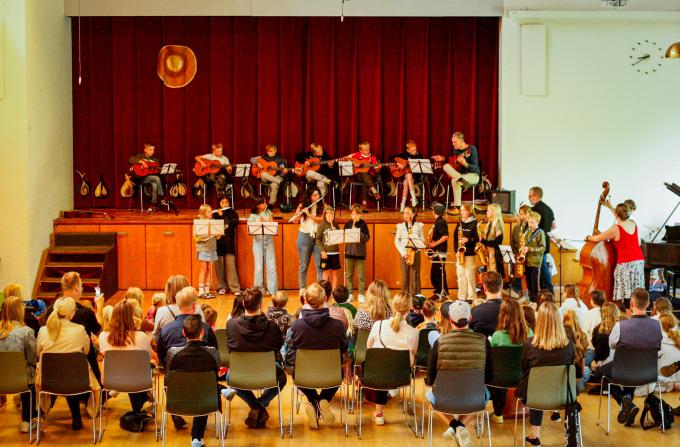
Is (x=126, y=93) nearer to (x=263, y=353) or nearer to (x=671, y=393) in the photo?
(x=263, y=353)

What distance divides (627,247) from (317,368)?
223 inches

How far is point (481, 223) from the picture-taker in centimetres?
1352

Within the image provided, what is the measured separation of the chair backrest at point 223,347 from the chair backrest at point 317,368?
101 centimetres

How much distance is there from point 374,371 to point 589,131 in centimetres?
961

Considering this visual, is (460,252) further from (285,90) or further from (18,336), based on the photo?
(18,336)

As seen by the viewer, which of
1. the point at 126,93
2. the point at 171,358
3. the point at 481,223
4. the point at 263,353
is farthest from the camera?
the point at 126,93

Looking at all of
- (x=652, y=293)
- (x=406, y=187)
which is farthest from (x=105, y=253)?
(x=652, y=293)

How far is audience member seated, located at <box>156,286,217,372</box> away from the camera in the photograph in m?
8.31

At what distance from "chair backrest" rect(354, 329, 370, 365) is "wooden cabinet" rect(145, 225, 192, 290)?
6976mm

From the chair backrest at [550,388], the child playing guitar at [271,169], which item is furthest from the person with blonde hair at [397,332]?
the child playing guitar at [271,169]

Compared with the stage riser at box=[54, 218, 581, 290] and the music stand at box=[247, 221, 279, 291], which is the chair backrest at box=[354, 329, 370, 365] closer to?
the music stand at box=[247, 221, 279, 291]

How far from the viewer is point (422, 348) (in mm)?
9102

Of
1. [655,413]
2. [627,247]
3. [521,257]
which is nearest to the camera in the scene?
[655,413]

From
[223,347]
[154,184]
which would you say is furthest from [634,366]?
[154,184]
